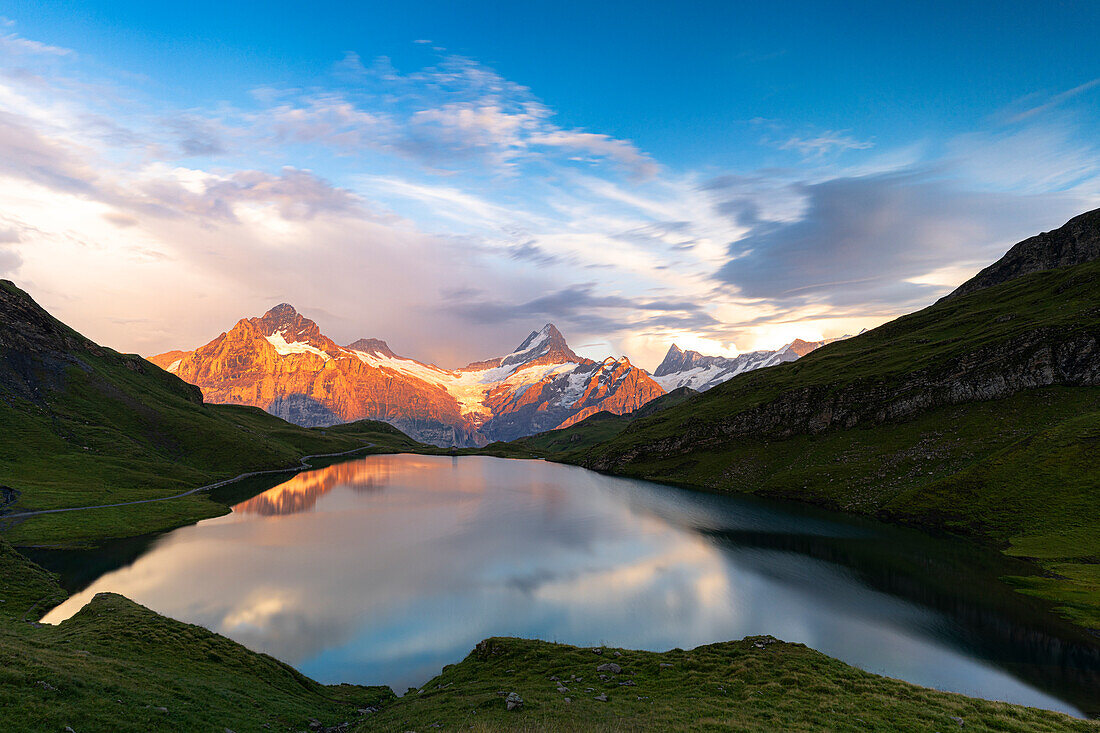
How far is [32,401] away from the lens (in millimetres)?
129750

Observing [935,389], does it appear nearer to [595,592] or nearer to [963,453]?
[963,453]

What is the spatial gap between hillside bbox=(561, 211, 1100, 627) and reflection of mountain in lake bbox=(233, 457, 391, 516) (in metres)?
105

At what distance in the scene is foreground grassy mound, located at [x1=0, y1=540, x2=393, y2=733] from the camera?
1822cm

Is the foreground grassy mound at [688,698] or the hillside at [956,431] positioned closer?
the foreground grassy mound at [688,698]

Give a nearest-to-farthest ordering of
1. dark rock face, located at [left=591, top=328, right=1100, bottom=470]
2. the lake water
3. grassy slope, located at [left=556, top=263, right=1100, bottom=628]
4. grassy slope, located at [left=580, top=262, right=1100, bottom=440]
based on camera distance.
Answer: the lake water < grassy slope, located at [left=556, top=263, right=1100, bottom=628] < dark rock face, located at [left=591, top=328, right=1100, bottom=470] < grassy slope, located at [left=580, top=262, right=1100, bottom=440]

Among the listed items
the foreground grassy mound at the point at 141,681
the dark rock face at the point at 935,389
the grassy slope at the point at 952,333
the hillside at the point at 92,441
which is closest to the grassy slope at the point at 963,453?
the grassy slope at the point at 952,333

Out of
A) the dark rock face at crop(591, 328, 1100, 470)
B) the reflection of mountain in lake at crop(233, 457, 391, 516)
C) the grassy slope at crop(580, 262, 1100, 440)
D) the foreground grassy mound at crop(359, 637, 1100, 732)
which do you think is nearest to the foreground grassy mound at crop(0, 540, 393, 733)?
the foreground grassy mound at crop(359, 637, 1100, 732)

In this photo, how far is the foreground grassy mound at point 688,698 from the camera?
2223 cm

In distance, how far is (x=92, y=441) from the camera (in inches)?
4919

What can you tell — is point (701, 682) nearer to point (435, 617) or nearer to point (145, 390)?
point (435, 617)

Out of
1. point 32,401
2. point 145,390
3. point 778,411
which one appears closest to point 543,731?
point 778,411

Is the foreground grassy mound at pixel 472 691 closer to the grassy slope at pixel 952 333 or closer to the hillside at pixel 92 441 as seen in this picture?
the hillside at pixel 92 441

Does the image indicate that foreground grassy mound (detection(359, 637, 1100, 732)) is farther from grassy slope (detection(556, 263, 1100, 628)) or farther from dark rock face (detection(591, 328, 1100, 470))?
dark rock face (detection(591, 328, 1100, 470))

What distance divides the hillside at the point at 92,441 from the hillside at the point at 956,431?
139528 mm
